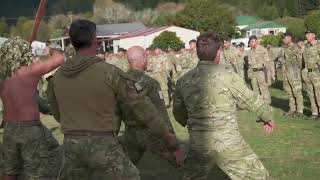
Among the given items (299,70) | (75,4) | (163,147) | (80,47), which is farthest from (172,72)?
(75,4)

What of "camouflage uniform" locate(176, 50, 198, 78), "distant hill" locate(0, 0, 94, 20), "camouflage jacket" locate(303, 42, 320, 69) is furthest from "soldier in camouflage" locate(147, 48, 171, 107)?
"distant hill" locate(0, 0, 94, 20)

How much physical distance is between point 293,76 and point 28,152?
29.5ft

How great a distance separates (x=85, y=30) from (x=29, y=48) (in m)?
1.91

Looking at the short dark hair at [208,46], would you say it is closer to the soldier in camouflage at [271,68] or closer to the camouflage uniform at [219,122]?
the camouflage uniform at [219,122]

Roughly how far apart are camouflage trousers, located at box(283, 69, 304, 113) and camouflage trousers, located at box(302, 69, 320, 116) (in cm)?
24

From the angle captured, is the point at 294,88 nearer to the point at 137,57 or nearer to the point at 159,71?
the point at 159,71

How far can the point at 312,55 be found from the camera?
12.9 meters

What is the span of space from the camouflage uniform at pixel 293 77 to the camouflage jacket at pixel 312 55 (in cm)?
63

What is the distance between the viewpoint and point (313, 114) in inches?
521

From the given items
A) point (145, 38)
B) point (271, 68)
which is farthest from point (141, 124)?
point (145, 38)

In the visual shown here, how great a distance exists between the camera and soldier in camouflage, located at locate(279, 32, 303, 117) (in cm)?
1368

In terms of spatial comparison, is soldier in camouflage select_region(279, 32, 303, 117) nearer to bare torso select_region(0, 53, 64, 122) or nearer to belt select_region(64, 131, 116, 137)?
bare torso select_region(0, 53, 64, 122)

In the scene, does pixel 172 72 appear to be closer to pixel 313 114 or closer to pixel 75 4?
pixel 313 114

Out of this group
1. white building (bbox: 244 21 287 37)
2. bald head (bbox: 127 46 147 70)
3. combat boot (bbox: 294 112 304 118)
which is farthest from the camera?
white building (bbox: 244 21 287 37)
